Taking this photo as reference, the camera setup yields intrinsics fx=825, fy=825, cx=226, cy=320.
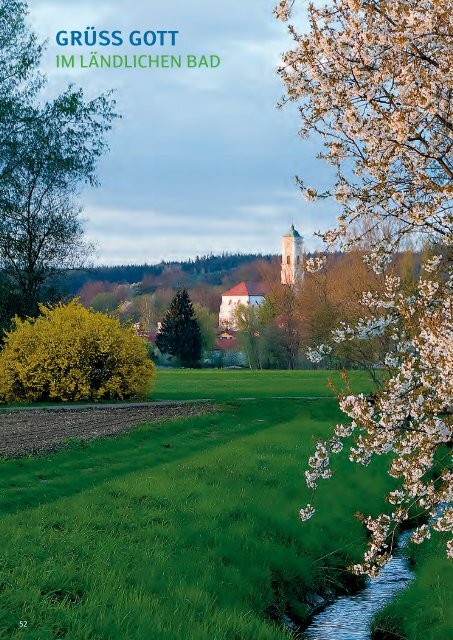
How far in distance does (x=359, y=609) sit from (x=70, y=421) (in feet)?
37.6

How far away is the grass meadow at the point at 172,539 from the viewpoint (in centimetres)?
679

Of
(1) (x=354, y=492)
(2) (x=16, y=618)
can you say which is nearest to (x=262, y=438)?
(1) (x=354, y=492)

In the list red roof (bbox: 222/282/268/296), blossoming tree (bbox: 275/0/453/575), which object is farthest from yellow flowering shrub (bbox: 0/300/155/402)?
red roof (bbox: 222/282/268/296)

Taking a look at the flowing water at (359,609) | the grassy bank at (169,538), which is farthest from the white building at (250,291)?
the flowing water at (359,609)

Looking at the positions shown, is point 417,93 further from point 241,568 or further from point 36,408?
point 36,408

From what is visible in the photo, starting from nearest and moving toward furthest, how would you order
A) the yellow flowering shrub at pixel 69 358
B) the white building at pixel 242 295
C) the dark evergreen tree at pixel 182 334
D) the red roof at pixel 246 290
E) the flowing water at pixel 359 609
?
1. the flowing water at pixel 359 609
2. the yellow flowering shrub at pixel 69 358
3. the dark evergreen tree at pixel 182 334
4. the white building at pixel 242 295
5. the red roof at pixel 246 290

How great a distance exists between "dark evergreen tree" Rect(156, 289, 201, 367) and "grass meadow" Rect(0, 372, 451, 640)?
58641 mm

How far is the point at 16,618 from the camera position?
6293 mm

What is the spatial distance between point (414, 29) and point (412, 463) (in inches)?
130

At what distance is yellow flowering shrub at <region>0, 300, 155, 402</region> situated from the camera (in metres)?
24.3

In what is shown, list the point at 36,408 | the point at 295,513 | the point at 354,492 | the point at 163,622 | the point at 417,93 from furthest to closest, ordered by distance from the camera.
→ the point at 36,408 < the point at 354,492 < the point at 295,513 < the point at 163,622 < the point at 417,93

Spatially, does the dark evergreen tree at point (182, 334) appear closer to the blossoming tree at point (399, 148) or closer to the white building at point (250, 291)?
the white building at point (250, 291)

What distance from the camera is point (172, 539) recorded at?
929cm

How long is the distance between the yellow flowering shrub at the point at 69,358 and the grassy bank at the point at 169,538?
27.3 feet
